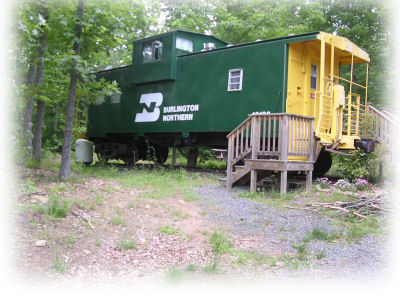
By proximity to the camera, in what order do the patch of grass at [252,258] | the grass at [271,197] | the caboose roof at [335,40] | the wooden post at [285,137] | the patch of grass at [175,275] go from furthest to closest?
the caboose roof at [335,40] → the wooden post at [285,137] → the grass at [271,197] → the patch of grass at [252,258] → the patch of grass at [175,275]

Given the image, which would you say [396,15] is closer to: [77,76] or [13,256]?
[77,76]

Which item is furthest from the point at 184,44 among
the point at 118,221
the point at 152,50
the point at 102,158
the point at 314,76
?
the point at 118,221

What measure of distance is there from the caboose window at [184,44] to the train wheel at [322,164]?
17.0 ft

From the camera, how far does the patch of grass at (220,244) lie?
4988 millimetres

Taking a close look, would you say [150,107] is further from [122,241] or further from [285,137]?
[122,241]

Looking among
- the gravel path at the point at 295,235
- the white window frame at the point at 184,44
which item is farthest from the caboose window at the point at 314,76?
the gravel path at the point at 295,235

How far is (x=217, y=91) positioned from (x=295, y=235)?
242 inches

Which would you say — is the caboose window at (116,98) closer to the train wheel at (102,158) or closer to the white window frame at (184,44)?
the train wheel at (102,158)

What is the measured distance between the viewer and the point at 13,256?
14.5 feet

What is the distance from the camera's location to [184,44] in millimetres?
12430

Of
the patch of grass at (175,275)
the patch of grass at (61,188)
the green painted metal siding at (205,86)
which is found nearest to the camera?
the patch of grass at (175,275)

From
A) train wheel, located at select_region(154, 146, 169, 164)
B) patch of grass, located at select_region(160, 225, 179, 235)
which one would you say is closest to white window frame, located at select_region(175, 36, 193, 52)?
train wheel, located at select_region(154, 146, 169, 164)

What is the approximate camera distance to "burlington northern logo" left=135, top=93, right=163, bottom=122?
12.7 m

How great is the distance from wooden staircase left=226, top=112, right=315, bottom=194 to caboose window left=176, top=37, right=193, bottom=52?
15.0ft
